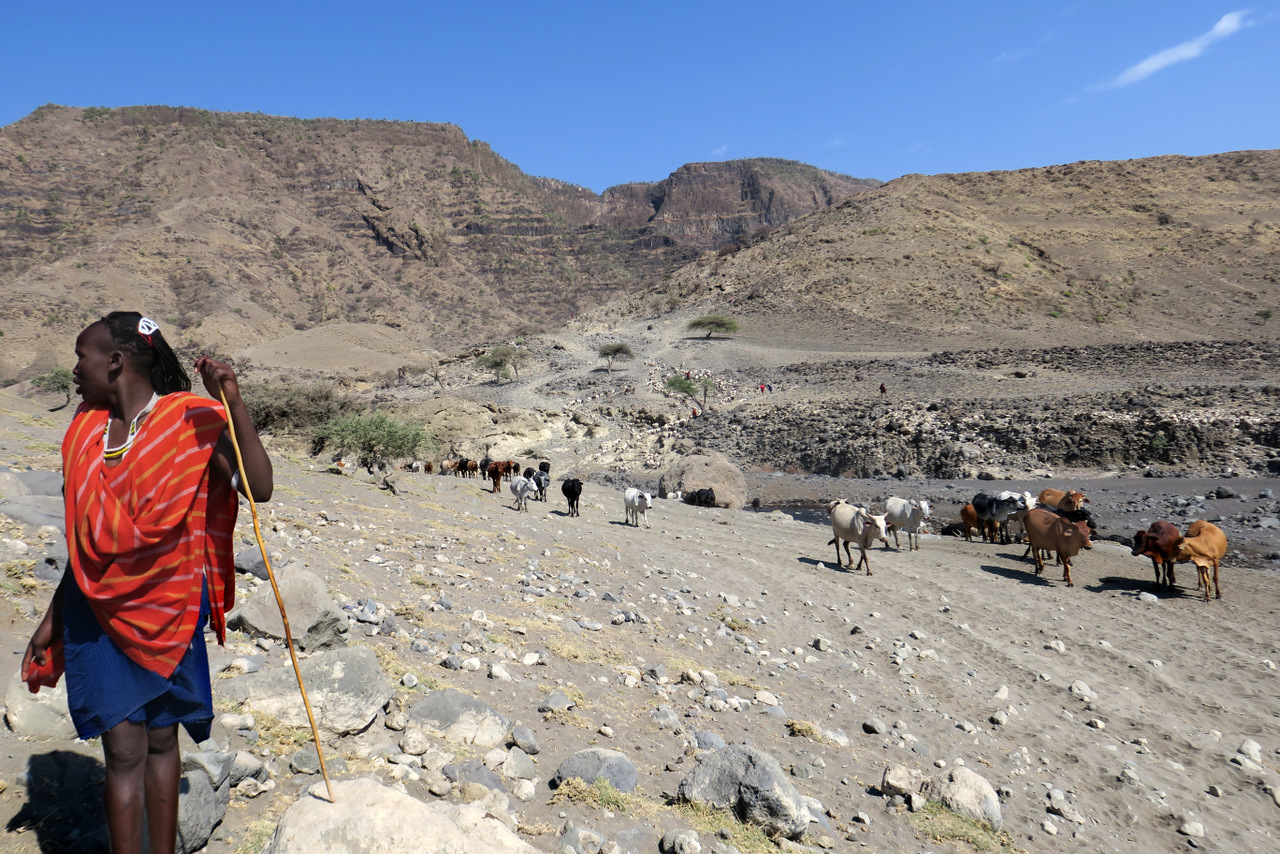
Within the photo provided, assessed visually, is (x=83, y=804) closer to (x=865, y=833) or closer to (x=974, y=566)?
(x=865, y=833)

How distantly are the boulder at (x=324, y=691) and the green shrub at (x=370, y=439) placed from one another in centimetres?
1527

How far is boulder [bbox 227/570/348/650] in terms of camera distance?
4.50 meters

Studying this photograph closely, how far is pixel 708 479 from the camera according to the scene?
75.9ft

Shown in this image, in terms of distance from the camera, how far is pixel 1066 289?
59062 millimetres

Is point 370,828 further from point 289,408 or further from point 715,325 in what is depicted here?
point 715,325

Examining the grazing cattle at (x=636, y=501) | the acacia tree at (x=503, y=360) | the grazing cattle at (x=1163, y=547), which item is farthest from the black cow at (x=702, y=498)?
the acacia tree at (x=503, y=360)

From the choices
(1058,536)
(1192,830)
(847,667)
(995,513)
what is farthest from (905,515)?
(1192,830)

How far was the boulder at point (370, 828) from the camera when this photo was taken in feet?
7.82

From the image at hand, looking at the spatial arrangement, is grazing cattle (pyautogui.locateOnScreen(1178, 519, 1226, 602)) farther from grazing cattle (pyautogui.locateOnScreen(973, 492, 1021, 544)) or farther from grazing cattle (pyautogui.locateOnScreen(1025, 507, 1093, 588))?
grazing cattle (pyautogui.locateOnScreen(973, 492, 1021, 544))

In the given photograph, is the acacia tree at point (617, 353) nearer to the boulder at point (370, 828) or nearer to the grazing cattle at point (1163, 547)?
the grazing cattle at point (1163, 547)

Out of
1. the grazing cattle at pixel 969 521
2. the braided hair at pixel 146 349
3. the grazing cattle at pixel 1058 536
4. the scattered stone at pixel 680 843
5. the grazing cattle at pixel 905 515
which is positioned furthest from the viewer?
the grazing cattle at pixel 969 521

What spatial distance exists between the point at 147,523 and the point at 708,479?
21399 mm

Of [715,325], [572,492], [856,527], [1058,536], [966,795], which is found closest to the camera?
[966,795]

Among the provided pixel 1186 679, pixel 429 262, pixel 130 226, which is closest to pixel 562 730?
pixel 1186 679
